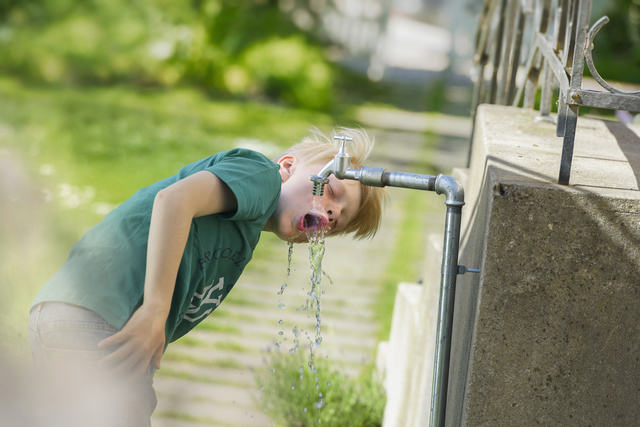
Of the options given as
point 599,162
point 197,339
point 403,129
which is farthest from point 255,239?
point 403,129

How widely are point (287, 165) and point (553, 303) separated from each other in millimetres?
831

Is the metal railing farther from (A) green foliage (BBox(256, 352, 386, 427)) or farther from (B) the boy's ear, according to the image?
(A) green foliage (BBox(256, 352, 386, 427))

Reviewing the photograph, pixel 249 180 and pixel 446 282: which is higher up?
pixel 249 180

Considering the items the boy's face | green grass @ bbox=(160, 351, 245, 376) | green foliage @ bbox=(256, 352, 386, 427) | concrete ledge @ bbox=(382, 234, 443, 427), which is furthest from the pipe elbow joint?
green grass @ bbox=(160, 351, 245, 376)

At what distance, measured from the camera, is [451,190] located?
1.47 m

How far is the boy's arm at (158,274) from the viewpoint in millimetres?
1433

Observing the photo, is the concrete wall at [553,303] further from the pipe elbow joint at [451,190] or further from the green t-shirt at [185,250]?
the green t-shirt at [185,250]

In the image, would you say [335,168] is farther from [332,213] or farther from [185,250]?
[185,250]

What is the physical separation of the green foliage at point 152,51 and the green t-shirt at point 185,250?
7.63 meters

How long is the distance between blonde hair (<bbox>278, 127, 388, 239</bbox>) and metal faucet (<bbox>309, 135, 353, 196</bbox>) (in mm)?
234

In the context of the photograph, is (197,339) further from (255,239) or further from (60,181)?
(60,181)

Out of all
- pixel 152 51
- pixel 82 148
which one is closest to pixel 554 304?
pixel 82 148

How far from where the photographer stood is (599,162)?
67.7 inches

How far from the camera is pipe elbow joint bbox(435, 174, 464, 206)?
1.46 metres
